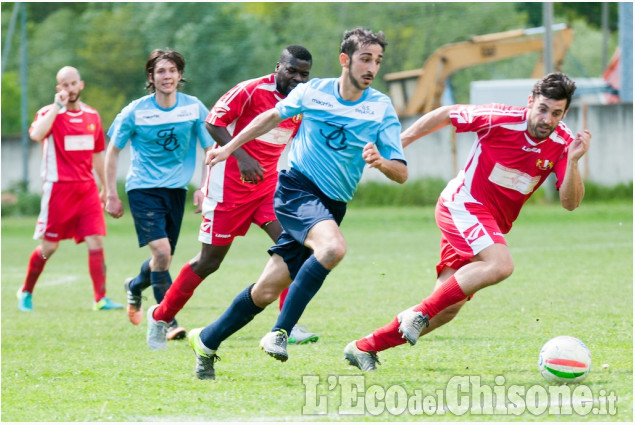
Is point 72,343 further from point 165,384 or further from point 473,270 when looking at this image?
point 473,270

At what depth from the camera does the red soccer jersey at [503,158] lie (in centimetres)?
662

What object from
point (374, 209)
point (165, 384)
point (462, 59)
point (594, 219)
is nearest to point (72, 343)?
point (165, 384)

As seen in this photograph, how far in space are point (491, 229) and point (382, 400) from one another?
149 centimetres

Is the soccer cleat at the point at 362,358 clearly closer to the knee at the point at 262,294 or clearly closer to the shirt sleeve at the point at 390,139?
the knee at the point at 262,294

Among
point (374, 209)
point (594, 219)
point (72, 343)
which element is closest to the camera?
point (72, 343)

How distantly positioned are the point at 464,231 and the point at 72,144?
5693mm

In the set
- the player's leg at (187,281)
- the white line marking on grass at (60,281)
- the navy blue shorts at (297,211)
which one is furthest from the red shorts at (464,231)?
the white line marking on grass at (60,281)

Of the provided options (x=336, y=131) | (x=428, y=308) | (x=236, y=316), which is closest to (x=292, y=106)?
(x=336, y=131)

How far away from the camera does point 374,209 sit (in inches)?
1049

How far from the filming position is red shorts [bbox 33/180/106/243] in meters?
11.1

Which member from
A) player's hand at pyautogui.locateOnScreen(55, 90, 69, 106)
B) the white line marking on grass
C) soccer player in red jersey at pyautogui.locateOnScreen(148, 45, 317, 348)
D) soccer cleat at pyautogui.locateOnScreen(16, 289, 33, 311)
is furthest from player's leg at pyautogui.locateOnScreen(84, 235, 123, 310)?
soccer player in red jersey at pyautogui.locateOnScreen(148, 45, 317, 348)

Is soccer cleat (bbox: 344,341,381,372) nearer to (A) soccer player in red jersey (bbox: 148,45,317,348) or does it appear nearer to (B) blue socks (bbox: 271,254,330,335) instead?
(B) blue socks (bbox: 271,254,330,335)

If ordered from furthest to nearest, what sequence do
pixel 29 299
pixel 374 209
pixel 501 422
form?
pixel 374 209, pixel 29 299, pixel 501 422

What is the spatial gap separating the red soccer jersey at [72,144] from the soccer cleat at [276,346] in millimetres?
5604
